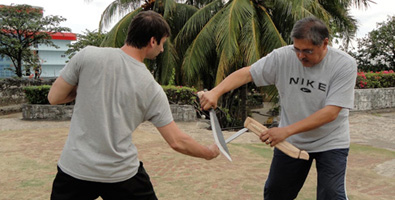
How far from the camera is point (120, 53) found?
88.5 inches

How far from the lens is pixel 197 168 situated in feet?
20.1

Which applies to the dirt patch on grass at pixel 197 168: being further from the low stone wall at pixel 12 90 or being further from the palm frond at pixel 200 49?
the low stone wall at pixel 12 90

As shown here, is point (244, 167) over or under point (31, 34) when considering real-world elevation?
under

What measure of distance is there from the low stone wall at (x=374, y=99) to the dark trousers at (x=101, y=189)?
43.2 ft

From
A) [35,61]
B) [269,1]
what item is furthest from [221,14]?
[35,61]

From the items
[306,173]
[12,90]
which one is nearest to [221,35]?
[306,173]

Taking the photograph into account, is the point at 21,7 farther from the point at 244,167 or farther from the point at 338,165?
the point at 338,165

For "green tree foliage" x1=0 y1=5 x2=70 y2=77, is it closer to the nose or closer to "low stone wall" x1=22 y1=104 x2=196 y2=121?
"low stone wall" x1=22 y1=104 x2=196 y2=121

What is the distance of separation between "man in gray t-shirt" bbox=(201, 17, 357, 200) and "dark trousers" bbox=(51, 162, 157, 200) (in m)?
0.75

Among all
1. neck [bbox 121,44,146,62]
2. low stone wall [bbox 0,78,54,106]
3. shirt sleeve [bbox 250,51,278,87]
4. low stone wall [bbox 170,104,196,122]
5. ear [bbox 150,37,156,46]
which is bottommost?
low stone wall [bbox 0,78,54,106]

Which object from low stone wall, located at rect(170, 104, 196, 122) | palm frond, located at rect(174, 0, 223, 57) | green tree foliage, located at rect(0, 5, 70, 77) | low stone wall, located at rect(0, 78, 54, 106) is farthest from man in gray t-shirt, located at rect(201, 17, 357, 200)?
green tree foliage, located at rect(0, 5, 70, 77)

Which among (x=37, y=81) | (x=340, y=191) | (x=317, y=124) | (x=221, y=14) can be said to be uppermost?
(x=221, y=14)

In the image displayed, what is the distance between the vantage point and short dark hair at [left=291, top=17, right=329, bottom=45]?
2.68 metres

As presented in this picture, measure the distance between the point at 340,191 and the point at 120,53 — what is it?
6.10 feet
